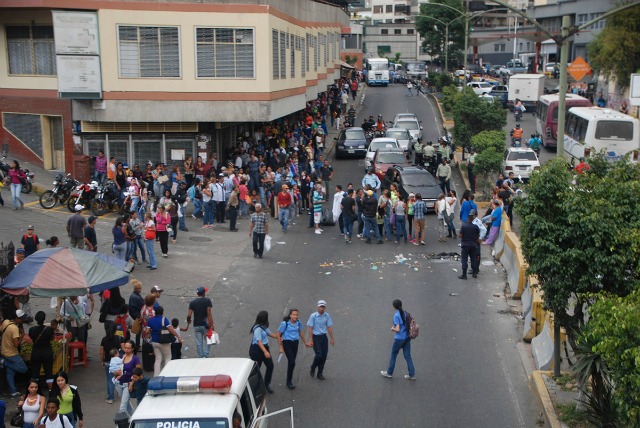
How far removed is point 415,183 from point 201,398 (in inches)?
794

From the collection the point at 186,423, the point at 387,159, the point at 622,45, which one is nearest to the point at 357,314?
the point at 186,423

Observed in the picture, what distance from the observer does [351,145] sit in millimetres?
39875

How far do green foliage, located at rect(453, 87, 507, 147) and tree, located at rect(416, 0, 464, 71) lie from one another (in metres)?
43.3

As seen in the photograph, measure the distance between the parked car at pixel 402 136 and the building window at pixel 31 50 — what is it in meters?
17.4

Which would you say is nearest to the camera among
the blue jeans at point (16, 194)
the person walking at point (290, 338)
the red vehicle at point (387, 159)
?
the person walking at point (290, 338)

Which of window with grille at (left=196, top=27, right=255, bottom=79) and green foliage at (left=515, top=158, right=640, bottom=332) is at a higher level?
window with grille at (left=196, top=27, right=255, bottom=79)

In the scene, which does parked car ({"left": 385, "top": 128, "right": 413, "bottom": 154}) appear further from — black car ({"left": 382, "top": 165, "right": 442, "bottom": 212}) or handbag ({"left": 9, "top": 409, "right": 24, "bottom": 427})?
handbag ({"left": 9, "top": 409, "right": 24, "bottom": 427})

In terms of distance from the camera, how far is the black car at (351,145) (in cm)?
3981

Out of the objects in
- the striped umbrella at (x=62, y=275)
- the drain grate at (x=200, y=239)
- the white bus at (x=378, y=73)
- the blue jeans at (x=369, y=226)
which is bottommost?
the drain grate at (x=200, y=239)

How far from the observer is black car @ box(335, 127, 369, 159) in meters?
39.8

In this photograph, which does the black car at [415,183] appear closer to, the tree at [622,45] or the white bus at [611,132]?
the white bus at [611,132]

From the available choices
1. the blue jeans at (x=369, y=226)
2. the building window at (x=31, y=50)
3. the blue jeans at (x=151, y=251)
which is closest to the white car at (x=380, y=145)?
the blue jeans at (x=369, y=226)

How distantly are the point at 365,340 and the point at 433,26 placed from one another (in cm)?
7000

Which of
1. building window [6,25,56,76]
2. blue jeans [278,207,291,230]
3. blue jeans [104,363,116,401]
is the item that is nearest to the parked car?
blue jeans [278,207,291,230]
